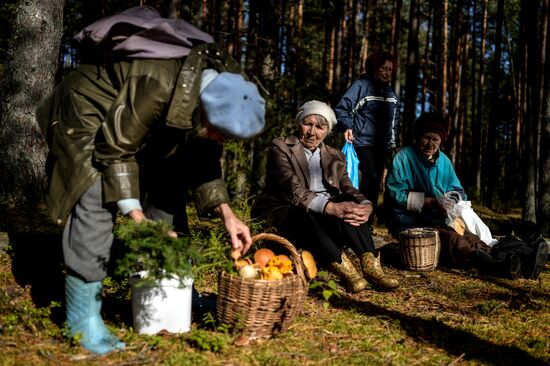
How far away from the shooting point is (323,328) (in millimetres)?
3299

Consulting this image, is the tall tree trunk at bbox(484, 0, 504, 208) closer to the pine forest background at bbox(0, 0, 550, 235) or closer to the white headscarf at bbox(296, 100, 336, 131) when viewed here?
the pine forest background at bbox(0, 0, 550, 235)

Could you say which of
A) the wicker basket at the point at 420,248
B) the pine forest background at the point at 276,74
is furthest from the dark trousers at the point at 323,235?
the pine forest background at the point at 276,74

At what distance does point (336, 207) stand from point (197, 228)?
2.06m

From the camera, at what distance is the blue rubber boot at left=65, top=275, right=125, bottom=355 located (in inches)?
105

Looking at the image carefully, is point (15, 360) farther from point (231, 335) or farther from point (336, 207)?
point (336, 207)

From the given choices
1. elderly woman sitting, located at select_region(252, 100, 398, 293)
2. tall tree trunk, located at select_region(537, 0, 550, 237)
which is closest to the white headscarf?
elderly woman sitting, located at select_region(252, 100, 398, 293)

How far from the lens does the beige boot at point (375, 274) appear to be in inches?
168

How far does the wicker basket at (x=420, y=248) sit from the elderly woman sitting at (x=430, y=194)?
0.82 ft

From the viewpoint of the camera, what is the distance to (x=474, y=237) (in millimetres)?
5324

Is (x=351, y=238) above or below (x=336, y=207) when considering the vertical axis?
below

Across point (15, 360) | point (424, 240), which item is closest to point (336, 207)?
point (424, 240)

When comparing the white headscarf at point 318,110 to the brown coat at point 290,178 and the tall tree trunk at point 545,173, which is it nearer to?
the brown coat at point 290,178

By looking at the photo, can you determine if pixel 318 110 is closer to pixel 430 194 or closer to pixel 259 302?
pixel 430 194

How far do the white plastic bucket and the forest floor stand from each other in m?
0.06
